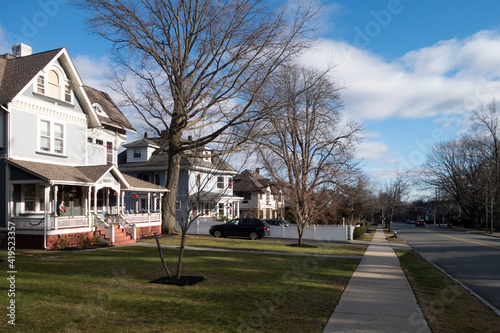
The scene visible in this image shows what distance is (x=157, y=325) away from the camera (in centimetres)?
637

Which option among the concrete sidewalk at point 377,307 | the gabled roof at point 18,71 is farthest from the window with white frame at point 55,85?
the concrete sidewalk at point 377,307

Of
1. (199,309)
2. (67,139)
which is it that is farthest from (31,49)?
(199,309)

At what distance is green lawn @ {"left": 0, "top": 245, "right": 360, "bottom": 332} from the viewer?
6488 mm

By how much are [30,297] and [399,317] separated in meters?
7.17

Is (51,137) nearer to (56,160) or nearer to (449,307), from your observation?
(56,160)

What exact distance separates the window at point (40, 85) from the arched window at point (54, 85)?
493 millimetres

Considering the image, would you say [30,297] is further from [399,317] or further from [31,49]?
[31,49]

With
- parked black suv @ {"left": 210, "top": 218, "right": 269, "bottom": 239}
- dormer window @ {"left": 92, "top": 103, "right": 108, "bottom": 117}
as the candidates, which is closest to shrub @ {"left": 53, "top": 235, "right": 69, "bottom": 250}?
dormer window @ {"left": 92, "top": 103, "right": 108, "bottom": 117}

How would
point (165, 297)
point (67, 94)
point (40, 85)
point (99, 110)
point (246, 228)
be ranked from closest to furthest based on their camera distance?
point (165, 297)
point (40, 85)
point (67, 94)
point (99, 110)
point (246, 228)

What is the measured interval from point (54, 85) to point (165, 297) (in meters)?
16.6

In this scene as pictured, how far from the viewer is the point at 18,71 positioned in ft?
65.8

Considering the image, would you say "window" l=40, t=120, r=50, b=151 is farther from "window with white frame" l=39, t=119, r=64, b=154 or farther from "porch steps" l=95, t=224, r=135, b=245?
"porch steps" l=95, t=224, r=135, b=245

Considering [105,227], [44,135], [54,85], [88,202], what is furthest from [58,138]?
[105,227]

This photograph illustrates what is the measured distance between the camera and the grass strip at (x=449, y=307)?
7.11 m
